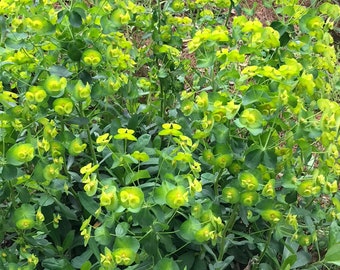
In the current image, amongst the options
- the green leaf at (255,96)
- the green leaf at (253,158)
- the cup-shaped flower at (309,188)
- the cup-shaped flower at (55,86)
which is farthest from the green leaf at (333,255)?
the cup-shaped flower at (55,86)

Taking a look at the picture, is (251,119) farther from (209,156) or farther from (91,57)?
(91,57)

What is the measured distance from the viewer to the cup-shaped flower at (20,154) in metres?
1.41

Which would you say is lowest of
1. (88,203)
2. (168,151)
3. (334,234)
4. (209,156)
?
(334,234)

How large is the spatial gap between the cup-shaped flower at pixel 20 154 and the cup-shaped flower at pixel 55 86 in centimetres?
14

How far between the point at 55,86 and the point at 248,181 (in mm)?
521

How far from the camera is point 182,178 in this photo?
1416 mm

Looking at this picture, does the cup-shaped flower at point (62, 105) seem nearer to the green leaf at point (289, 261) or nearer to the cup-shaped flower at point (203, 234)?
the cup-shaped flower at point (203, 234)

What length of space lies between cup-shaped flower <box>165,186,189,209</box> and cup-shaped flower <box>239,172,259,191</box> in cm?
19

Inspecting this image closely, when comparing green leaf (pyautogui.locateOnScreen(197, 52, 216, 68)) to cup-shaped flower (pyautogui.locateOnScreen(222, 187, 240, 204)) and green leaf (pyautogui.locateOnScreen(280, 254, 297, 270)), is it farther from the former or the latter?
green leaf (pyautogui.locateOnScreen(280, 254, 297, 270))

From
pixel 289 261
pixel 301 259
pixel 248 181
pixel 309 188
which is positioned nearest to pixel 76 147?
pixel 248 181

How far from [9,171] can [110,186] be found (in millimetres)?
298

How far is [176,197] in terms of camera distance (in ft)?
4.28

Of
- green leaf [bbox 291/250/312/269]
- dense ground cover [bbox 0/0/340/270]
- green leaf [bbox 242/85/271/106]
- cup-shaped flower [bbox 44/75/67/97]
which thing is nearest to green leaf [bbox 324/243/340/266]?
dense ground cover [bbox 0/0/340/270]

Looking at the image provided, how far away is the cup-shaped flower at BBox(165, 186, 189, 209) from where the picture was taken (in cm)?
130
